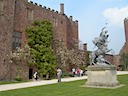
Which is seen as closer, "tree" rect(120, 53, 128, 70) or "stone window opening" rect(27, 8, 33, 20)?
"stone window opening" rect(27, 8, 33, 20)

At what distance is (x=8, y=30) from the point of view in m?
22.4

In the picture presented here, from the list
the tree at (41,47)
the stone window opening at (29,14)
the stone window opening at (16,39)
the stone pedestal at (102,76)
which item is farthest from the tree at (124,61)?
the stone pedestal at (102,76)

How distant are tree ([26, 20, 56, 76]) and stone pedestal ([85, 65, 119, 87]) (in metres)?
13.6

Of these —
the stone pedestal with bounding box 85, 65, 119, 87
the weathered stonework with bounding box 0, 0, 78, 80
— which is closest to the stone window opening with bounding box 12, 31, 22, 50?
the weathered stonework with bounding box 0, 0, 78, 80

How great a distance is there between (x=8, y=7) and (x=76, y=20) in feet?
56.6

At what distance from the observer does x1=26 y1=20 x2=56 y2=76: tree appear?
1019 inches

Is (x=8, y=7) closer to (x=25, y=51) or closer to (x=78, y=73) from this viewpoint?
(x=25, y=51)

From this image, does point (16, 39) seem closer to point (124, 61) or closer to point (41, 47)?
point (41, 47)

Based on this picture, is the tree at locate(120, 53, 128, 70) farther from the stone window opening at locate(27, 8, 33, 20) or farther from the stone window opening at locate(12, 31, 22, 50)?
the stone window opening at locate(12, 31, 22, 50)

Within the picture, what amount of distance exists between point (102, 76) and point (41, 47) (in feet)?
47.8

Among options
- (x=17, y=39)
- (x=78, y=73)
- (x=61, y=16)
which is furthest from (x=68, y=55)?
(x=17, y=39)

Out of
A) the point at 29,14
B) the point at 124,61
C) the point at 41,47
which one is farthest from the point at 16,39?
the point at 124,61

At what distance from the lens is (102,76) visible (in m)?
12.5

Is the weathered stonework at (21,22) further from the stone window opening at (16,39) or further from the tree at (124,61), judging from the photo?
the tree at (124,61)
